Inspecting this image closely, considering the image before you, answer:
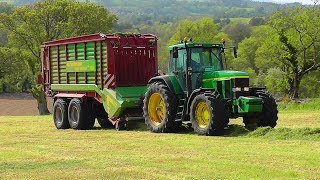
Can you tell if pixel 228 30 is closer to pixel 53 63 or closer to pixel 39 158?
pixel 53 63

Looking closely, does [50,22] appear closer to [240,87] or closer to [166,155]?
[240,87]

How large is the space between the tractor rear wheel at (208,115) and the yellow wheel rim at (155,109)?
179 cm

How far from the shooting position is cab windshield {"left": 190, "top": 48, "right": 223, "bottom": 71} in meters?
16.3

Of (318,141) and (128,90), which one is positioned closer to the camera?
(318,141)

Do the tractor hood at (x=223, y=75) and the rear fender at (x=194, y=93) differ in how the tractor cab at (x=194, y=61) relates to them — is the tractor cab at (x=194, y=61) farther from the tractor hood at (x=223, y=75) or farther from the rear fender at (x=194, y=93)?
the rear fender at (x=194, y=93)

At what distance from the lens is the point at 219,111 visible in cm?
1478

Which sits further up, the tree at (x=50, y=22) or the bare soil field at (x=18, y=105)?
the tree at (x=50, y=22)

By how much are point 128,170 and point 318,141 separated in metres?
5.05

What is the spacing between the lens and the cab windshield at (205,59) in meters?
16.3

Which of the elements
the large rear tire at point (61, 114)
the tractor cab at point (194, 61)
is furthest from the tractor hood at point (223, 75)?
the large rear tire at point (61, 114)

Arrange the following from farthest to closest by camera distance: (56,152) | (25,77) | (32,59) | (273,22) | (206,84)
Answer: (25,77) → (273,22) → (32,59) → (206,84) → (56,152)

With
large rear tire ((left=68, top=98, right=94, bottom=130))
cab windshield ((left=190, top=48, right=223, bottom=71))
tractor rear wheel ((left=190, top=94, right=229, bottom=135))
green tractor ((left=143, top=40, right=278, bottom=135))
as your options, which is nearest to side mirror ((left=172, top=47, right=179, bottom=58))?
green tractor ((left=143, top=40, right=278, bottom=135))

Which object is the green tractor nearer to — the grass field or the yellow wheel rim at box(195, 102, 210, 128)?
the yellow wheel rim at box(195, 102, 210, 128)

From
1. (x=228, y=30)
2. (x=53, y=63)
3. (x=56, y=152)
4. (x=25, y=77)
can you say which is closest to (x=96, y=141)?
(x=56, y=152)
